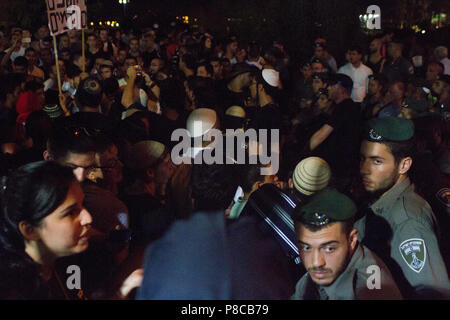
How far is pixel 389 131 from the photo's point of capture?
246 cm

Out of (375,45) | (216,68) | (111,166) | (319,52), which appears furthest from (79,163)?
(375,45)

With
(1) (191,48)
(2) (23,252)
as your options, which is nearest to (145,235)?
(2) (23,252)

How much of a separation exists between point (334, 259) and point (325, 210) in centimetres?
21

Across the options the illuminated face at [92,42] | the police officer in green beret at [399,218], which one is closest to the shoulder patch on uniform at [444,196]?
the police officer in green beret at [399,218]

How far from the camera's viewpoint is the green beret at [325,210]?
1922mm

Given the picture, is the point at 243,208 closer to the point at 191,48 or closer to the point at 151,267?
the point at 151,267

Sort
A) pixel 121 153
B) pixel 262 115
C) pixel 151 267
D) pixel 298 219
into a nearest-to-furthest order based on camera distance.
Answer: pixel 151 267
pixel 298 219
pixel 121 153
pixel 262 115

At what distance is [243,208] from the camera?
2.58 meters

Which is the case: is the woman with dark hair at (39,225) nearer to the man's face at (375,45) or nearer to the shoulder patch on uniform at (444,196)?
the shoulder patch on uniform at (444,196)

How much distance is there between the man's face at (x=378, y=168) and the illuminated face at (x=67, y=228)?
5.06 feet

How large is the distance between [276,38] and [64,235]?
856 cm

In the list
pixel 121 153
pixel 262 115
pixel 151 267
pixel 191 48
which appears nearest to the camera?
pixel 151 267

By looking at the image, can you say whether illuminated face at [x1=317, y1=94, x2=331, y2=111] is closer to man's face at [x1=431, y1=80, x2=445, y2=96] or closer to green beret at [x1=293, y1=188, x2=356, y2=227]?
man's face at [x1=431, y1=80, x2=445, y2=96]

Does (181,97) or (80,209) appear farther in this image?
(181,97)
